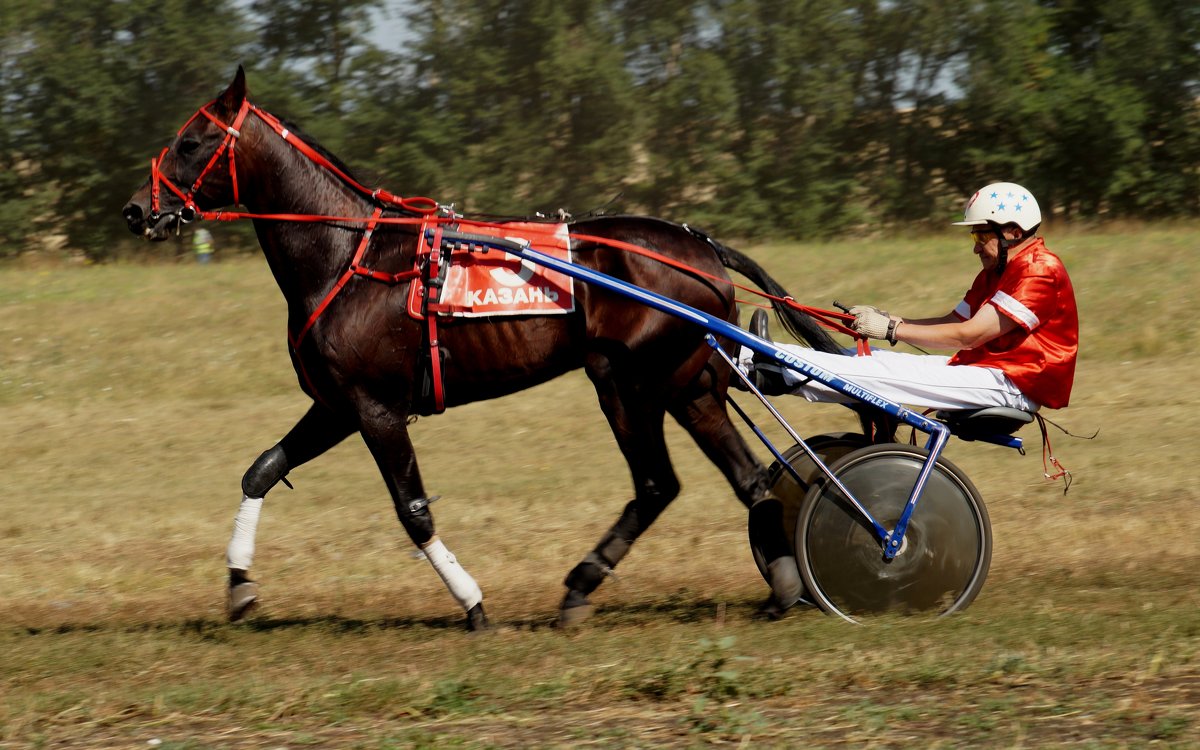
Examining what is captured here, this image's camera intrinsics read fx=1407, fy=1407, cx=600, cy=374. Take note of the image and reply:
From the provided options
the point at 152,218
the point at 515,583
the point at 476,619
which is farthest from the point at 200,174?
the point at 515,583

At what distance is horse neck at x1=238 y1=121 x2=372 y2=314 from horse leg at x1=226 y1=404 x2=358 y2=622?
544 mm

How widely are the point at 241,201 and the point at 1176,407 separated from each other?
785 cm

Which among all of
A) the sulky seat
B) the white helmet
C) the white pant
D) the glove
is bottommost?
the sulky seat

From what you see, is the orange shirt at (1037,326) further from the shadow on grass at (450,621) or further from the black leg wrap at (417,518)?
the black leg wrap at (417,518)

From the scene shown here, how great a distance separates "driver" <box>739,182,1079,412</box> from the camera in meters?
5.82

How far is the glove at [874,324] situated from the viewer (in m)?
5.91

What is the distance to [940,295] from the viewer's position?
1562 centimetres

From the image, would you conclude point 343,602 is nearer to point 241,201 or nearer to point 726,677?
point 241,201

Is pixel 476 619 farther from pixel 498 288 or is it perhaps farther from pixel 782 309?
pixel 782 309

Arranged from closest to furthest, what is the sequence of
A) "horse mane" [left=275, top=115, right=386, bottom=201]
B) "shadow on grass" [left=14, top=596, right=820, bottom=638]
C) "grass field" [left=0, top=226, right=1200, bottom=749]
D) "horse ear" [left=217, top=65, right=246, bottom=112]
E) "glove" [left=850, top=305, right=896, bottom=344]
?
"grass field" [left=0, top=226, right=1200, bottom=749]
"glove" [left=850, top=305, right=896, bottom=344]
"horse ear" [left=217, top=65, right=246, bottom=112]
"shadow on grass" [left=14, top=596, right=820, bottom=638]
"horse mane" [left=275, top=115, right=386, bottom=201]

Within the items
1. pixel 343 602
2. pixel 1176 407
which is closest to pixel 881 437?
pixel 343 602

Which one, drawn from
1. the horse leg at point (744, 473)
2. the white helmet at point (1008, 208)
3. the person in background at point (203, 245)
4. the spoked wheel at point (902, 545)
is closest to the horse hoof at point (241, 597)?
the horse leg at point (744, 473)

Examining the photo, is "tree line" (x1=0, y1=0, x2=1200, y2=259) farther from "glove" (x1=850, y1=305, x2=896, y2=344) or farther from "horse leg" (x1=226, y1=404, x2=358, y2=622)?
"glove" (x1=850, y1=305, x2=896, y2=344)

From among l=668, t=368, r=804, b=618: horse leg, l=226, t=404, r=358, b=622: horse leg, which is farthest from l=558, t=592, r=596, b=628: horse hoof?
l=226, t=404, r=358, b=622: horse leg
